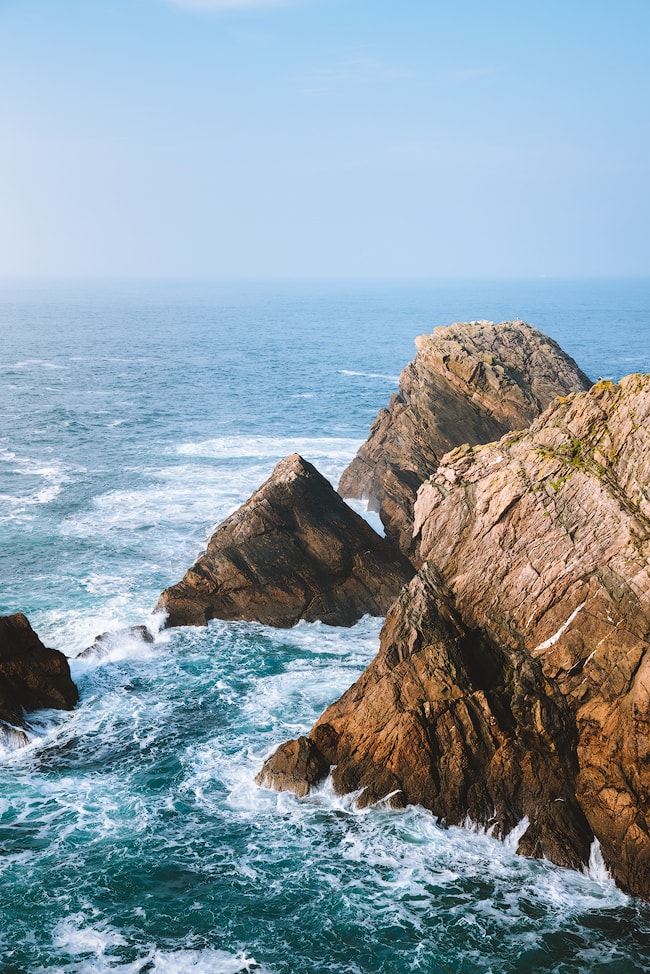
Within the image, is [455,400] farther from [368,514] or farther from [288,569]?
[288,569]

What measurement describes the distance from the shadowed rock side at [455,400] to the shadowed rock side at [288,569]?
9011mm

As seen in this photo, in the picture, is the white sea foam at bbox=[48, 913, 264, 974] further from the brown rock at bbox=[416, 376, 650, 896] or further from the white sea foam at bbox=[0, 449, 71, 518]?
the white sea foam at bbox=[0, 449, 71, 518]

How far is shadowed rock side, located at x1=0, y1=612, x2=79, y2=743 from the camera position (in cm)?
3266

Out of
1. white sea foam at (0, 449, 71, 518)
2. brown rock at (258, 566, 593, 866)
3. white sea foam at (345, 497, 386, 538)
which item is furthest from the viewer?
white sea foam at (0, 449, 71, 518)

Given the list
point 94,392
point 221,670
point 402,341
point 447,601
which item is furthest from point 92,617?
point 402,341

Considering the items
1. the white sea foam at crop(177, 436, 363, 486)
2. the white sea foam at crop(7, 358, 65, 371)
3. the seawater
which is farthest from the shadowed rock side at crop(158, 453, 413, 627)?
the white sea foam at crop(7, 358, 65, 371)

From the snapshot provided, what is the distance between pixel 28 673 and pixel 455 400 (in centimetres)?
3166

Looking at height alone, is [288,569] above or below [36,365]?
below

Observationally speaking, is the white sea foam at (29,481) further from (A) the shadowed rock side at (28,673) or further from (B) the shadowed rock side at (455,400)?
(A) the shadowed rock side at (28,673)

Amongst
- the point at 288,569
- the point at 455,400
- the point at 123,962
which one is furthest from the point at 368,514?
the point at 123,962

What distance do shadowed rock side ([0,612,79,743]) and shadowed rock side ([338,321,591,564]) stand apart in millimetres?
22505

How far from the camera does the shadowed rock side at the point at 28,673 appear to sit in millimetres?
32656

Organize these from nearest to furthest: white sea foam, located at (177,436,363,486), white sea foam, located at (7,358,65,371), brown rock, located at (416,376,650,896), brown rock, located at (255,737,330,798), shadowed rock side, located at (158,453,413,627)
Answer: brown rock, located at (416,376,650,896) < brown rock, located at (255,737,330,798) < shadowed rock side, located at (158,453,413,627) < white sea foam, located at (177,436,363,486) < white sea foam, located at (7,358,65,371)

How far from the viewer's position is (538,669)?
93.0 feet
